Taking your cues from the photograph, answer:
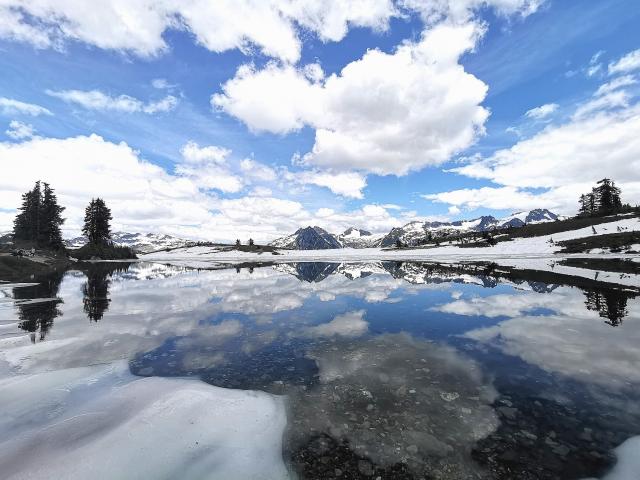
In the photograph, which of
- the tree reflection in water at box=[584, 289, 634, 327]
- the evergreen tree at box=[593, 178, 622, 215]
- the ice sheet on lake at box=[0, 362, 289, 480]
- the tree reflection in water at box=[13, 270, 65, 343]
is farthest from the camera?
the evergreen tree at box=[593, 178, 622, 215]

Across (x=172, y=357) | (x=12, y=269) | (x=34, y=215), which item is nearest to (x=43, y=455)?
(x=172, y=357)

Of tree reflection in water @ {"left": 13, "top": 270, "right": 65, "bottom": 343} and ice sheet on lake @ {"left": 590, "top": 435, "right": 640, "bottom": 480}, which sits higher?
tree reflection in water @ {"left": 13, "top": 270, "right": 65, "bottom": 343}

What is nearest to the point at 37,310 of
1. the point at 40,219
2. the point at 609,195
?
the point at 40,219

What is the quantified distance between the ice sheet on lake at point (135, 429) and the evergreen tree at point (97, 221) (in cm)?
10411

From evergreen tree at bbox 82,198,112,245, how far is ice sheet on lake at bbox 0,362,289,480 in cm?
10411

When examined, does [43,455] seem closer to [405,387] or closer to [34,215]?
[405,387]

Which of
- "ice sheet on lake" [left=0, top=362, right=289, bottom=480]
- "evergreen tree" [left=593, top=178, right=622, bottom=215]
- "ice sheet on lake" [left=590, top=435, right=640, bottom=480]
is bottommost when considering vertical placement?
"ice sheet on lake" [left=590, top=435, right=640, bottom=480]

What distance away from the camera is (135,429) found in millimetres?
6379

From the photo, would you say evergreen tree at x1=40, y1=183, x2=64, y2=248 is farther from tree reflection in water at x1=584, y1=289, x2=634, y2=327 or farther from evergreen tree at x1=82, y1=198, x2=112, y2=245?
tree reflection in water at x1=584, y1=289, x2=634, y2=327

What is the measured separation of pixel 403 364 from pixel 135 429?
688cm

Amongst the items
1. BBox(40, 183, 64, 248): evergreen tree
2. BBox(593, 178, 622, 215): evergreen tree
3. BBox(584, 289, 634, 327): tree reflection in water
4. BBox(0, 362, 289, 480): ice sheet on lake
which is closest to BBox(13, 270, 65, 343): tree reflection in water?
BBox(0, 362, 289, 480): ice sheet on lake

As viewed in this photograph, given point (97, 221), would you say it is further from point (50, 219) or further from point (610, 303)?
point (610, 303)

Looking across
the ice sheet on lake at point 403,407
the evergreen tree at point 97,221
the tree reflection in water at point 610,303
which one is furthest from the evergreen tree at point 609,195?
the evergreen tree at point 97,221

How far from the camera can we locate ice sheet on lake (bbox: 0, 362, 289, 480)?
532 centimetres
